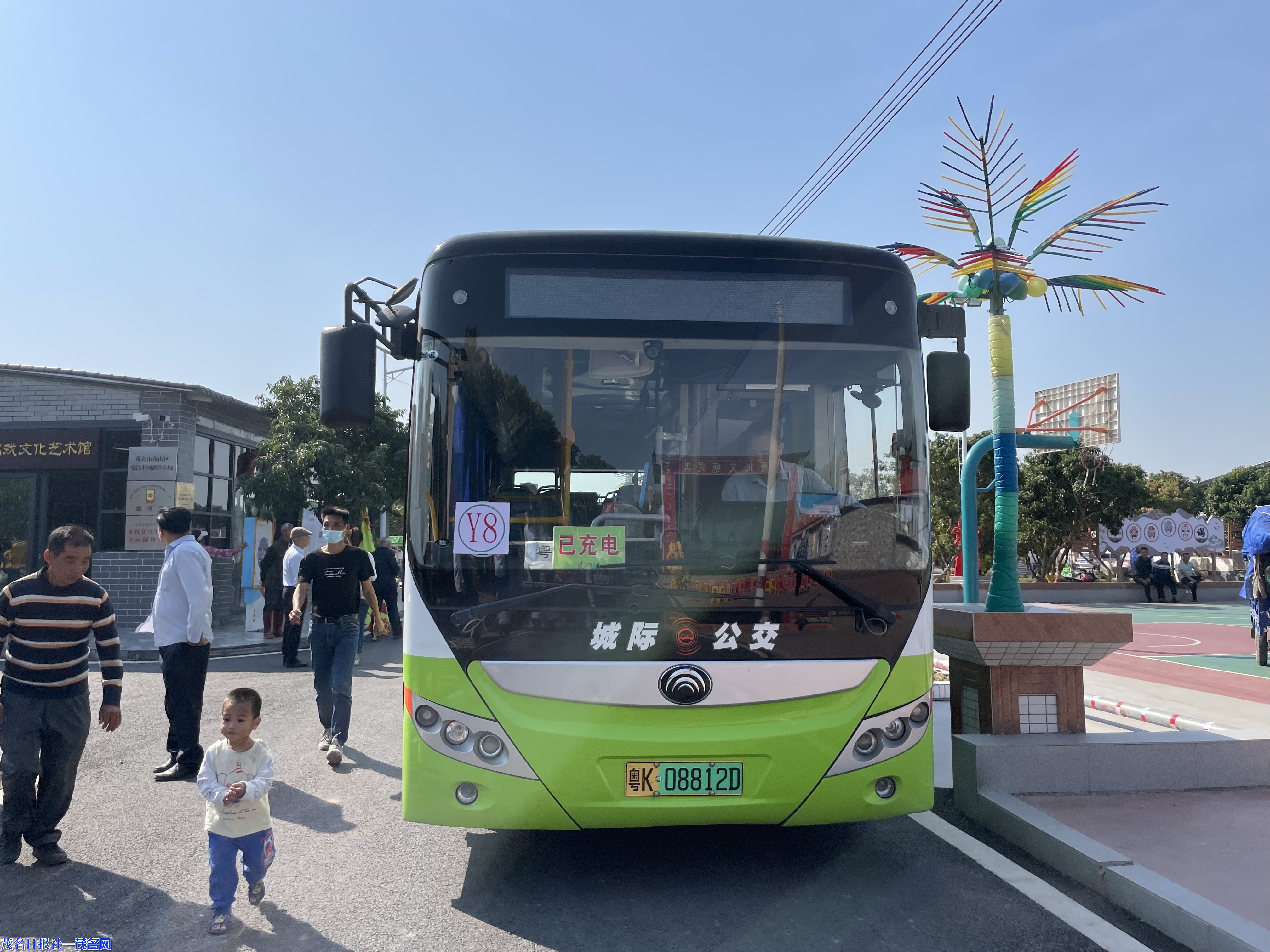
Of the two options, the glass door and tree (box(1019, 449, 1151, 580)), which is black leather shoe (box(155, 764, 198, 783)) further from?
tree (box(1019, 449, 1151, 580))

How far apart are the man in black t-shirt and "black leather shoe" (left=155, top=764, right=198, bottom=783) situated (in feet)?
2.83

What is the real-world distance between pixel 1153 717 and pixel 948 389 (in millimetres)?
4830

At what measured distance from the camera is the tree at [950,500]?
34281mm

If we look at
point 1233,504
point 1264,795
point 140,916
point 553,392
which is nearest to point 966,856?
Result: point 1264,795

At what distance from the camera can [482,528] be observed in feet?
14.2

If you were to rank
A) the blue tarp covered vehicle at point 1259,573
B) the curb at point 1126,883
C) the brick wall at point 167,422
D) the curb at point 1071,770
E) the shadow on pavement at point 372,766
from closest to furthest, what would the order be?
1. the curb at point 1126,883
2. the curb at point 1071,770
3. the shadow on pavement at point 372,766
4. the blue tarp covered vehicle at point 1259,573
5. the brick wall at point 167,422

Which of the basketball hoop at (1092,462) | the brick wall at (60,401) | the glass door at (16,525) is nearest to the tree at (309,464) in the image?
the brick wall at (60,401)

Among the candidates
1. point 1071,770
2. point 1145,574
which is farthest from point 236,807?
point 1145,574

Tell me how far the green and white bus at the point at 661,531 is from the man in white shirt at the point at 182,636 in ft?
8.45

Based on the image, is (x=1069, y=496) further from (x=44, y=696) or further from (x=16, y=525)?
(x=44, y=696)

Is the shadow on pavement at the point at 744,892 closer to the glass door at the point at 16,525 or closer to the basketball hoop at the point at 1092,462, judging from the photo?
the glass door at the point at 16,525

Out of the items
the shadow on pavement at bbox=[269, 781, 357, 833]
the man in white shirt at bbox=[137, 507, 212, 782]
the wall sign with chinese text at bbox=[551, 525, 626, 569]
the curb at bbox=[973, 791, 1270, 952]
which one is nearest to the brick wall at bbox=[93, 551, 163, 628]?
the man in white shirt at bbox=[137, 507, 212, 782]

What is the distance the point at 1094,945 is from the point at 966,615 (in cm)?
221

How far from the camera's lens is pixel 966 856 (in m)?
4.67
